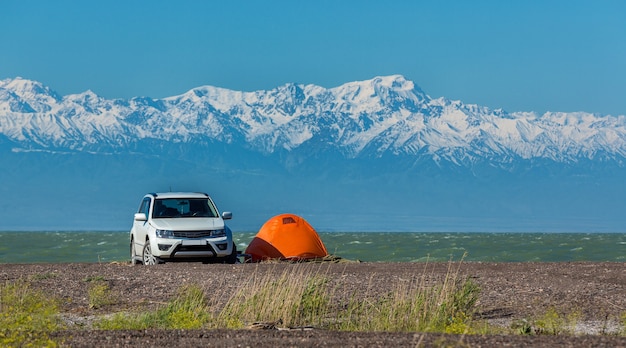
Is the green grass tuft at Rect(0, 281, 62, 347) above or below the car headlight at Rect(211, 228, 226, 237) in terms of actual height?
below

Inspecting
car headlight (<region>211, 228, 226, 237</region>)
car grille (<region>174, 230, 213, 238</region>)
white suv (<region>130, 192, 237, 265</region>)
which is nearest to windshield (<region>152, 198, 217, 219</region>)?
white suv (<region>130, 192, 237, 265</region>)

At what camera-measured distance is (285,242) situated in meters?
32.2

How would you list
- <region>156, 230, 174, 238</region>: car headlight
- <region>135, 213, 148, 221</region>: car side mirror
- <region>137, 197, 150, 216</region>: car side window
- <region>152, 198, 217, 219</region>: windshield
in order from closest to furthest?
1. <region>156, 230, 174, 238</region>: car headlight
2. <region>135, 213, 148, 221</region>: car side mirror
3. <region>152, 198, 217, 219</region>: windshield
4. <region>137, 197, 150, 216</region>: car side window

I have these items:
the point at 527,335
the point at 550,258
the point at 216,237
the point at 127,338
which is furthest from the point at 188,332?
the point at 550,258

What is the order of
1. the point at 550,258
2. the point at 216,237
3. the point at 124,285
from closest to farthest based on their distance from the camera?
the point at 124,285
the point at 216,237
the point at 550,258

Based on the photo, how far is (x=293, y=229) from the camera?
32500mm

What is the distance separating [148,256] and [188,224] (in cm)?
151

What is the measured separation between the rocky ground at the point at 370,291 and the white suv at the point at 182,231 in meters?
0.63

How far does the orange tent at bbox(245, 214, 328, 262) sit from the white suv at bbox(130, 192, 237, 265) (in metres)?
2.48

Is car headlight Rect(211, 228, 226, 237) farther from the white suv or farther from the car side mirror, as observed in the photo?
the car side mirror

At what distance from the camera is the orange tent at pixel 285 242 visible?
31922mm

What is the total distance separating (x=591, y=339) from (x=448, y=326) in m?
2.37

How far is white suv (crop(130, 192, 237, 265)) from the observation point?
92.5 ft

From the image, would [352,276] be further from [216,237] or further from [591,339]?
[591,339]
